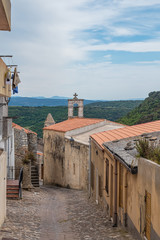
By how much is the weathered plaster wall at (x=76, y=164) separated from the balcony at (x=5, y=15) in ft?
34.0

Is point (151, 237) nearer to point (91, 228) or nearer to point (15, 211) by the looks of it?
point (91, 228)

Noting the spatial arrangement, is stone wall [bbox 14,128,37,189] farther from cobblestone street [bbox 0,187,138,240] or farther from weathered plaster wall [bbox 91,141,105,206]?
weathered plaster wall [bbox 91,141,105,206]

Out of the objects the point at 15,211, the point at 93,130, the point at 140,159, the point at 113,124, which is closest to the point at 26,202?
the point at 15,211

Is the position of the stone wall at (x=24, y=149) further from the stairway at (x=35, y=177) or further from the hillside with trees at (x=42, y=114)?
the hillside with trees at (x=42, y=114)

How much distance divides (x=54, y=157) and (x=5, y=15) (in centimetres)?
2063

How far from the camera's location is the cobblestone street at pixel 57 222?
9.70 m

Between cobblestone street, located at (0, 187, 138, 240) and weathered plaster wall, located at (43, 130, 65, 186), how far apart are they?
10.5 metres

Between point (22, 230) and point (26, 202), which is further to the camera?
point (26, 202)

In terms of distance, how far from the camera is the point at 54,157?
30328mm

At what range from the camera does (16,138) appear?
25.7m

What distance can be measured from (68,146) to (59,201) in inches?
309

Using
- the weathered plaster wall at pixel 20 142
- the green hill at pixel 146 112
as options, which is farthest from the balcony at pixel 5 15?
the green hill at pixel 146 112

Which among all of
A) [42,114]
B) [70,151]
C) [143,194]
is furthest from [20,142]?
[42,114]

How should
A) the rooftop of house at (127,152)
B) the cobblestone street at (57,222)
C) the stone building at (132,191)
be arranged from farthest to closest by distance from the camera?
the cobblestone street at (57,222) < the rooftop of house at (127,152) < the stone building at (132,191)
